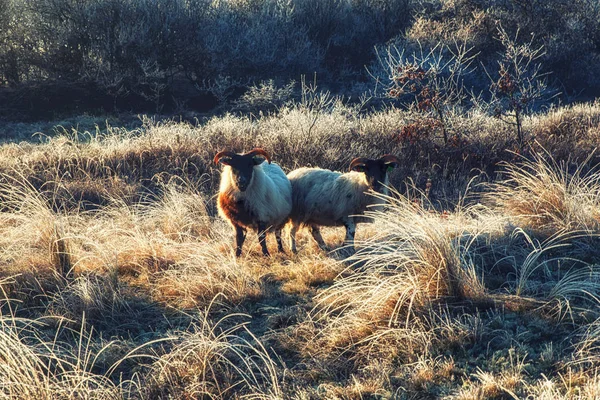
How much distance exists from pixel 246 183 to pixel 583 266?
3744 millimetres

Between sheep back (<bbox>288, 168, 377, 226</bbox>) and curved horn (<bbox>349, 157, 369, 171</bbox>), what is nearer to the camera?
curved horn (<bbox>349, 157, 369, 171</bbox>)

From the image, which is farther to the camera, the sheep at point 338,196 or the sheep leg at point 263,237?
the sheep leg at point 263,237

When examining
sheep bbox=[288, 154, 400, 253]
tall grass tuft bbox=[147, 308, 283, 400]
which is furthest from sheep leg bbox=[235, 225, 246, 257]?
tall grass tuft bbox=[147, 308, 283, 400]

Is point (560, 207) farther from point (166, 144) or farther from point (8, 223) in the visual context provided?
point (166, 144)

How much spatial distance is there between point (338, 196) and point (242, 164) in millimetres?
1252

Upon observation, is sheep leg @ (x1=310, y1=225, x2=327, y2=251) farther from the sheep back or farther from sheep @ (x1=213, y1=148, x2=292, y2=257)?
sheep @ (x1=213, y1=148, x2=292, y2=257)

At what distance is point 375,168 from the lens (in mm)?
7379

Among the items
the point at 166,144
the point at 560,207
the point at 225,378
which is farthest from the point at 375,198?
the point at 166,144

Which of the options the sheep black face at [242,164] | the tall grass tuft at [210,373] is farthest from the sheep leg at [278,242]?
the tall grass tuft at [210,373]

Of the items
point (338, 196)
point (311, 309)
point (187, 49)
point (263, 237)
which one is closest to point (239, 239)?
point (263, 237)

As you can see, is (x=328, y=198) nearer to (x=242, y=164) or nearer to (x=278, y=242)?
(x=278, y=242)

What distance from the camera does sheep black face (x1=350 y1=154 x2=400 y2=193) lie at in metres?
7.35

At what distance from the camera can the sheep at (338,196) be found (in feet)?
24.3

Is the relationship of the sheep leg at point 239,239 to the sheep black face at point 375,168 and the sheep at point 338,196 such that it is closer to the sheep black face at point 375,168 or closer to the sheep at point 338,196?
the sheep at point 338,196
